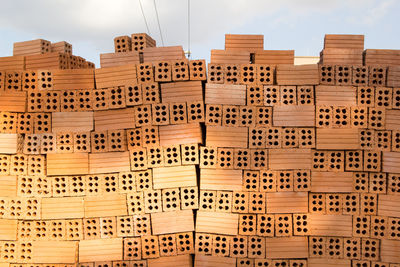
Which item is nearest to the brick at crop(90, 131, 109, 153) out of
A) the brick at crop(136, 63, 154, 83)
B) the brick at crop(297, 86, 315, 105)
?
the brick at crop(136, 63, 154, 83)

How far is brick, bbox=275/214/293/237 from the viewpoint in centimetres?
835

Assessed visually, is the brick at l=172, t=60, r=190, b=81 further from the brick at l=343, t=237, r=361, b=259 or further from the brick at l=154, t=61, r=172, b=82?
the brick at l=343, t=237, r=361, b=259

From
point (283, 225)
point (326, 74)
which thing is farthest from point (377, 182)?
point (326, 74)

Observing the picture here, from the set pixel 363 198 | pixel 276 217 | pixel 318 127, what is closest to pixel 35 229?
pixel 276 217

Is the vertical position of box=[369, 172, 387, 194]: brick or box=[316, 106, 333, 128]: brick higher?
box=[316, 106, 333, 128]: brick

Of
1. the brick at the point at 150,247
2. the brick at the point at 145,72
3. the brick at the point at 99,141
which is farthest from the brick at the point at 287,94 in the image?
the brick at the point at 150,247

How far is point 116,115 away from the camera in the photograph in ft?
28.6

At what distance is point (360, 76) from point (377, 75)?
0.35m

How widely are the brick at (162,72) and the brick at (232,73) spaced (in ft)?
3.77

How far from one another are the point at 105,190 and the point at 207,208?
82.6 inches

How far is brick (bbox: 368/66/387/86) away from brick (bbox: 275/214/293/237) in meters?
3.21

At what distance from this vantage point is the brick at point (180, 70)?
862cm

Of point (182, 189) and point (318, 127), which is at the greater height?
point (318, 127)

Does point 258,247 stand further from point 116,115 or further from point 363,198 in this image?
point 116,115
